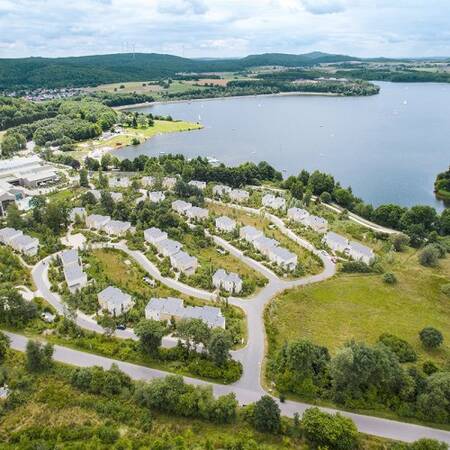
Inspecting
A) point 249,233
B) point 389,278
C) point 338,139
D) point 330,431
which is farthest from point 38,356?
point 338,139

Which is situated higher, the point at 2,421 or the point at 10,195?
the point at 10,195

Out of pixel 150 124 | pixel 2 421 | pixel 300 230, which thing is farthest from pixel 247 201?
pixel 150 124

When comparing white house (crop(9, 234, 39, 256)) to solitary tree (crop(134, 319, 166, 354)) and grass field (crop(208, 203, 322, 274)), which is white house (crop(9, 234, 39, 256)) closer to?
solitary tree (crop(134, 319, 166, 354))

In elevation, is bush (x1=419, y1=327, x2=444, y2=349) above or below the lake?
below

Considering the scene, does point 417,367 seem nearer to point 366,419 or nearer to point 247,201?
point 366,419

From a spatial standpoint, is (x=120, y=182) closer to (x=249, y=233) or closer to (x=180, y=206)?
(x=180, y=206)

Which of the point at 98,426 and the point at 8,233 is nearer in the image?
the point at 98,426

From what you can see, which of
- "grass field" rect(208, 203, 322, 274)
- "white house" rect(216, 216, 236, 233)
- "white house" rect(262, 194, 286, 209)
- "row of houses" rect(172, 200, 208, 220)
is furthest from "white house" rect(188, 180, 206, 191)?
"white house" rect(216, 216, 236, 233)
